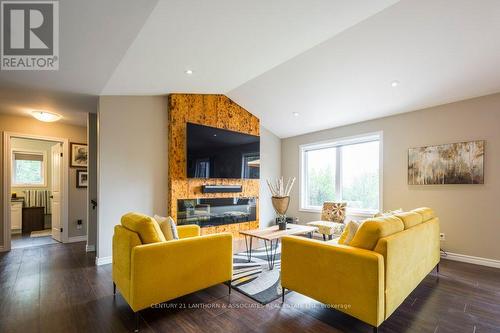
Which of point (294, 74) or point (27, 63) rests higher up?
point (294, 74)

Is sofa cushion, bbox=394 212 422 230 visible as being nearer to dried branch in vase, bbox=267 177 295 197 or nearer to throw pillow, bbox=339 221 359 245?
throw pillow, bbox=339 221 359 245

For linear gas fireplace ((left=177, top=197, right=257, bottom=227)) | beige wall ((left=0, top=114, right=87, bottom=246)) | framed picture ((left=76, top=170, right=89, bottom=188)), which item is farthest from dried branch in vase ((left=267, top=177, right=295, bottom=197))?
beige wall ((left=0, top=114, right=87, bottom=246))

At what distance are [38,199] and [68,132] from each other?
2.54 meters

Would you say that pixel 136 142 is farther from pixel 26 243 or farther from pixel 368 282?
pixel 368 282

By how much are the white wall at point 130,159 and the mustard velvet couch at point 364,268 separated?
8.66ft

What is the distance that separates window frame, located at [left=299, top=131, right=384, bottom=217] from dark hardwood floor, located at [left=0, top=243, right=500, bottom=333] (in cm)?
170

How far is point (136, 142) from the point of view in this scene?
3.86m

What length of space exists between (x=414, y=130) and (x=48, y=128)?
677 centimetres

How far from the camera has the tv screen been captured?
13.8 feet

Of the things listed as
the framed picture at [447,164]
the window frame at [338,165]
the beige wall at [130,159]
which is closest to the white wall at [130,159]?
the beige wall at [130,159]

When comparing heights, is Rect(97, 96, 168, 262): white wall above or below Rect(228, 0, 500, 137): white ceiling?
below

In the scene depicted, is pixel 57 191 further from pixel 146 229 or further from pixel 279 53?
pixel 279 53

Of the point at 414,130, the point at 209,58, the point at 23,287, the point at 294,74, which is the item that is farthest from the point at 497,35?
the point at 23,287

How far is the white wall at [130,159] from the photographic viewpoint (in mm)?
3557
